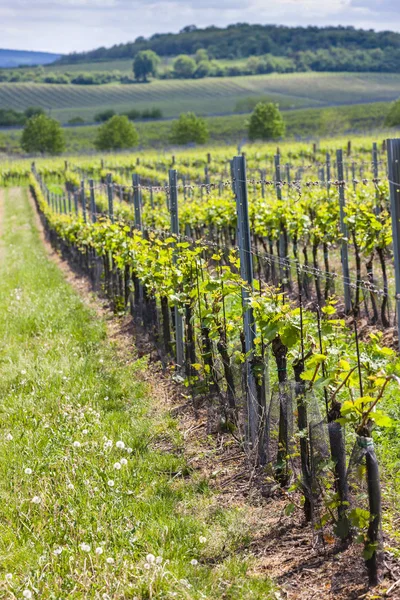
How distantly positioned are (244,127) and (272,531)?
102m

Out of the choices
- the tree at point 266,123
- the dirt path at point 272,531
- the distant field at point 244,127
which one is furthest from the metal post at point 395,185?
the distant field at point 244,127

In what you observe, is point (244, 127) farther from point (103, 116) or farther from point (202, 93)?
point (202, 93)

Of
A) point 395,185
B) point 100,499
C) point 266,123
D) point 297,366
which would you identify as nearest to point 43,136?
point 266,123

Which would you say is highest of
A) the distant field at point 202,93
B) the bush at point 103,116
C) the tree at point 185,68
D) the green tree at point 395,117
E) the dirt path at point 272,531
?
the tree at point 185,68

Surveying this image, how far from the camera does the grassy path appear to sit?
421 centimetres

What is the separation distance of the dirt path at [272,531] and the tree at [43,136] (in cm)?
7820

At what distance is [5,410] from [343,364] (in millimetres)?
3918

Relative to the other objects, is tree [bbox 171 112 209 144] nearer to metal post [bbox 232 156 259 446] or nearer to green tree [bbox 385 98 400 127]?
green tree [bbox 385 98 400 127]

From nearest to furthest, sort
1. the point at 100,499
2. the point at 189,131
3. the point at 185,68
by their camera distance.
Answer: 1. the point at 100,499
2. the point at 189,131
3. the point at 185,68

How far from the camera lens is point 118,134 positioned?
8106 cm

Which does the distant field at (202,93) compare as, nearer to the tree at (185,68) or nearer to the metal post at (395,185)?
the tree at (185,68)

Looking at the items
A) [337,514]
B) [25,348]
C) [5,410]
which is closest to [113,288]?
[25,348]

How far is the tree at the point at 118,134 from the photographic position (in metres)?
81.4

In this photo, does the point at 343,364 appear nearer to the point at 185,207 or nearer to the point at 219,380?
the point at 219,380
